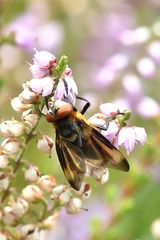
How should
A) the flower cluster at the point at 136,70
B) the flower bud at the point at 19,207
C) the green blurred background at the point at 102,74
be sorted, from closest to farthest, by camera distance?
the flower bud at the point at 19,207
the green blurred background at the point at 102,74
the flower cluster at the point at 136,70

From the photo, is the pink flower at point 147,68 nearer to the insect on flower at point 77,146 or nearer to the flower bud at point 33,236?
the insect on flower at point 77,146

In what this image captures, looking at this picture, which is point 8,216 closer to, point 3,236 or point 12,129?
point 3,236

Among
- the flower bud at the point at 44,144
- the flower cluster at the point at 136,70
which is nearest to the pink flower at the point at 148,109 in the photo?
the flower cluster at the point at 136,70

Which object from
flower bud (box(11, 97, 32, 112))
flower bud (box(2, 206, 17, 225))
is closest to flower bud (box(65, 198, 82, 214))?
flower bud (box(2, 206, 17, 225))

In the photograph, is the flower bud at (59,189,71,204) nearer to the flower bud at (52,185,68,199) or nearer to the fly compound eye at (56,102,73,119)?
the flower bud at (52,185,68,199)

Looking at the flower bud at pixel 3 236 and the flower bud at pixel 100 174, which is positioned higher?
the flower bud at pixel 100 174

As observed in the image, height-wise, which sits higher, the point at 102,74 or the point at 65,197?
the point at 102,74

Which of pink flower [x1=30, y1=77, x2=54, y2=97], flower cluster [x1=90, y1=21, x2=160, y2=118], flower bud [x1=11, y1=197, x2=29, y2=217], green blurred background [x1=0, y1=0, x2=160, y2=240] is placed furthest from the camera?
flower cluster [x1=90, y1=21, x2=160, y2=118]

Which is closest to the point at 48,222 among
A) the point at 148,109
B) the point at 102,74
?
the point at 148,109
